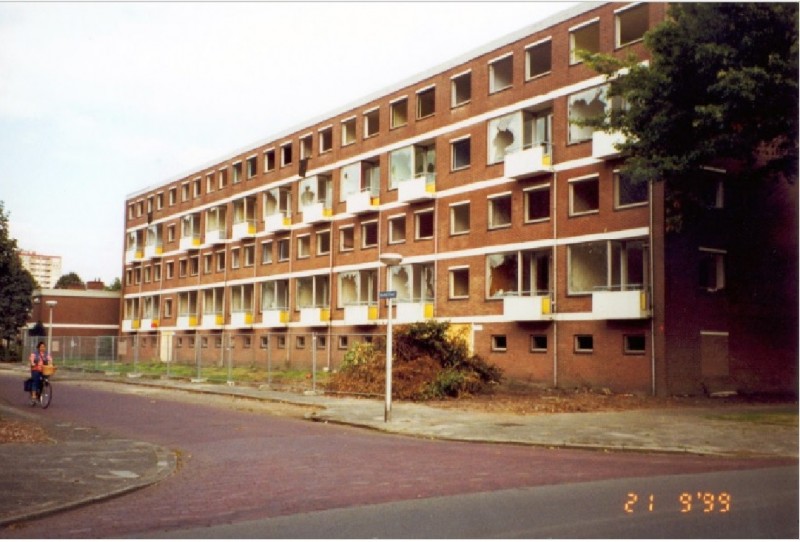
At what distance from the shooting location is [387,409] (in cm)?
1845

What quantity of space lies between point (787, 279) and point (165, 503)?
1013 inches

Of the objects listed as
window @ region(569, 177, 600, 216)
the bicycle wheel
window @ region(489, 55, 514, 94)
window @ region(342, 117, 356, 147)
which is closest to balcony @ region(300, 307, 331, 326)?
window @ region(342, 117, 356, 147)

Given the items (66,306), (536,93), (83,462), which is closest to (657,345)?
(536,93)

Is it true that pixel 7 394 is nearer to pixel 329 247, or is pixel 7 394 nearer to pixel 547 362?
pixel 547 362

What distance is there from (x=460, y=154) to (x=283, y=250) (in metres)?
17.5

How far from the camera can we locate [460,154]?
3881 centimetres

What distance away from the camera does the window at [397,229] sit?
42.2 metres

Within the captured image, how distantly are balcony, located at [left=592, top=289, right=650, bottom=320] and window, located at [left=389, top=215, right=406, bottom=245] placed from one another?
13.9 m

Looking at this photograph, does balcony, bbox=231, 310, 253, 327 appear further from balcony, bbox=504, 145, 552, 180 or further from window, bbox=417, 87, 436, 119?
balcony, bbox=504, 145, 552, 180

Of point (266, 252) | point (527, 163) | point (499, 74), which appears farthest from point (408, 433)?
point (266, 252)

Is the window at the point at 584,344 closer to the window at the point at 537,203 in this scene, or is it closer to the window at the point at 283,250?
the window at the point at 537,203

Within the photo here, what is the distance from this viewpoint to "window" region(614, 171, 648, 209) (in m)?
29.7

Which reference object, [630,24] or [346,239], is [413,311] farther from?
[630,24]

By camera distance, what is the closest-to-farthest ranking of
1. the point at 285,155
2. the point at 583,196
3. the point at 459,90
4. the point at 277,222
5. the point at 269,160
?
1. the point at 583,196
2. the point at 459,90
3. the point at 277,222
4. the point at 285,155
5. the point at 269,160
